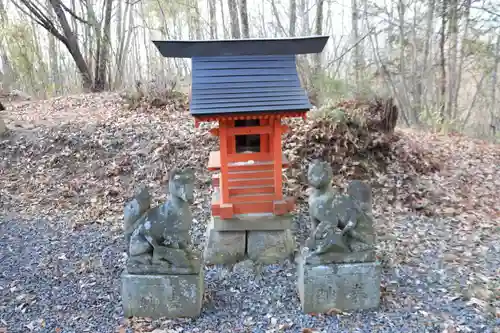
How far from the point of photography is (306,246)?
3301 millimetres

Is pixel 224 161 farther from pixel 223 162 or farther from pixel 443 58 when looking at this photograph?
pixel 443 58

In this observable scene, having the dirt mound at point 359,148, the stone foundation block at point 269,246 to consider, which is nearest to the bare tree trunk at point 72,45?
the dirt mound at point 359,148

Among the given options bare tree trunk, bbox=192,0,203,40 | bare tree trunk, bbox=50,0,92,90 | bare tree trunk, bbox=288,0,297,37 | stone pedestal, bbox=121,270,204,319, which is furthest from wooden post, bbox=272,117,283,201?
bare tree trunk, bbox=192,0,203,40

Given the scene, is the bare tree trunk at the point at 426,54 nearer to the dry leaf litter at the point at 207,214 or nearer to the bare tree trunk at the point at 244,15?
the dry leaf litter at the point at 207,214

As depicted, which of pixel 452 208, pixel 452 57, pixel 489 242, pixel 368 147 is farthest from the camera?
pixel 452 57

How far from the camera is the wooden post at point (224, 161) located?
377cm

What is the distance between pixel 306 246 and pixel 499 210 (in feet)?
11.7

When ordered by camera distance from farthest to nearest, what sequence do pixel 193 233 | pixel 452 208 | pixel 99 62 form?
pixel 99 62
pixel 452 208
pixel 193 233

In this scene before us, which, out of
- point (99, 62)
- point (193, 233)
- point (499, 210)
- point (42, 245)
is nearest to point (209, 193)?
point (193, 233)

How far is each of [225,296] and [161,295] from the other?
2.08 feet

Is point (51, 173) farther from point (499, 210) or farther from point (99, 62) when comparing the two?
point (499, 210)

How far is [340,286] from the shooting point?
325 centimetres

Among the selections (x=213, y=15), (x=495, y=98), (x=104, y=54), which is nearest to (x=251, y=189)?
(x=104, y=54)

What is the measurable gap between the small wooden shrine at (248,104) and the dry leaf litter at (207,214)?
Result: 770mm
